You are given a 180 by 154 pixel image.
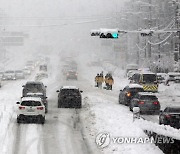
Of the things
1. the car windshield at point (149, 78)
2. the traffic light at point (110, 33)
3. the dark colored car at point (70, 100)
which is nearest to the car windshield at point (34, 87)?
the dark colored car at point (70, 100)

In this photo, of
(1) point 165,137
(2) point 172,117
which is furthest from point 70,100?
(1) point 165,137

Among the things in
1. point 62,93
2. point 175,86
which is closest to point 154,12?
point 175,86

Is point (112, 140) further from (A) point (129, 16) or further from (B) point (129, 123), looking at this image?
(A) point (129, 16)

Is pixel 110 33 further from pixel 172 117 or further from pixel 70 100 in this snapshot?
pixel 172 117

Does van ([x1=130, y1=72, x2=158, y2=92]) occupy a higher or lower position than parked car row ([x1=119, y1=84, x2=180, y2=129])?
higher

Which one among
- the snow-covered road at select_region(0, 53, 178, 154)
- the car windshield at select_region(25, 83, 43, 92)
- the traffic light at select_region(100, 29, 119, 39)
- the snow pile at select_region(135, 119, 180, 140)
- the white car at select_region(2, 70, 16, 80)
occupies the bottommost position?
the snow-covered road at select_region(0, 53, 178, 154)

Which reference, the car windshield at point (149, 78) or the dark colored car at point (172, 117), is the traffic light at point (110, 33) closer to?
the car windshield at point (149, 78)

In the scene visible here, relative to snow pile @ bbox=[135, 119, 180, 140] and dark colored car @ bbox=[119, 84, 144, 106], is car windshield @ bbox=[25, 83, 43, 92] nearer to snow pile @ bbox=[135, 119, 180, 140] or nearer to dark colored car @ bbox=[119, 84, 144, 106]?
dark colored car @ bbox=[119, 84, 144, 106]

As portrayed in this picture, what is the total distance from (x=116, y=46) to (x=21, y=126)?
63067mm

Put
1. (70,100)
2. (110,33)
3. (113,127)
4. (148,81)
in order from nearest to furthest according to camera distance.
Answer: (113,127), (70,100), (110,33), (148,81)

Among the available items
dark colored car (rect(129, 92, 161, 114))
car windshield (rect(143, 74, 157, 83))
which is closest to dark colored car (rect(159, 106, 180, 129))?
dark colored car (rect(129, 92, 161, 114))

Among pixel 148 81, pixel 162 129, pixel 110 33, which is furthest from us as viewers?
pixel 148 81

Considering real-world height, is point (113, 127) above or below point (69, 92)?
below

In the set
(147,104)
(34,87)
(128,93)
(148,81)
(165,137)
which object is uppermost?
(148,81)
